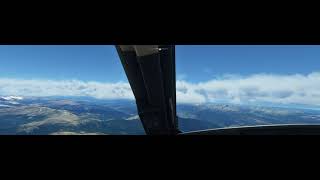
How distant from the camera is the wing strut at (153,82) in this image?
111 inches

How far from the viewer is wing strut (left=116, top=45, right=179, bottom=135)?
9.23 ft

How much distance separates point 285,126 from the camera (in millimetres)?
3559

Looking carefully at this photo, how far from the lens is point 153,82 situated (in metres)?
3.30
